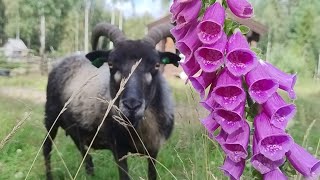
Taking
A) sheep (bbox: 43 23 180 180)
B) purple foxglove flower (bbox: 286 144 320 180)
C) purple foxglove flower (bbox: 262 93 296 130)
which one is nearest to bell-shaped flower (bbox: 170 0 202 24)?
purple foxglove flower (bbox: 262 93 296 130)

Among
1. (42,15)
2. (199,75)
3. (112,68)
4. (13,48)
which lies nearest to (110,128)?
(112,68)

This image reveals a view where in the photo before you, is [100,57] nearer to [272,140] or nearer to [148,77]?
[148,77]

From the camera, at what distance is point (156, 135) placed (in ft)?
18.5

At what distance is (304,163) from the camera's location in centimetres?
124

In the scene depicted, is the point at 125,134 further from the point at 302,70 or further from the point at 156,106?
the point at 302,70

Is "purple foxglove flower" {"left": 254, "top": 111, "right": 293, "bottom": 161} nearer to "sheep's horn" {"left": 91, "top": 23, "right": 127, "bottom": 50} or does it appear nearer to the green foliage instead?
"sheep's horn" {"left": 91, "top": 23, "right": 127, "bottom": 50}

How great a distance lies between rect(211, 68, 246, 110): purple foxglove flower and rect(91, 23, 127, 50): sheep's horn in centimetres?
462

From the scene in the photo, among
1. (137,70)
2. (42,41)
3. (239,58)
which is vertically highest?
(239,58)

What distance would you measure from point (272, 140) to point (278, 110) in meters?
0.06

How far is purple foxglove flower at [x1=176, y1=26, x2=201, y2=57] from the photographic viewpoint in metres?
1.22

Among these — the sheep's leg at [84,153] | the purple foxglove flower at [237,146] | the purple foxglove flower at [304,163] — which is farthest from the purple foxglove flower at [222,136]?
the sheep's leg at [84,153]

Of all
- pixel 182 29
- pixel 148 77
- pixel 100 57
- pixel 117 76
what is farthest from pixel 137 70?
pixel 182 29

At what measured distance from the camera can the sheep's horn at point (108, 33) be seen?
5.89 meters

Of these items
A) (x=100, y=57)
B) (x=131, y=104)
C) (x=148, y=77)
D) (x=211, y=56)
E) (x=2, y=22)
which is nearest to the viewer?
(x=211, y=56)
